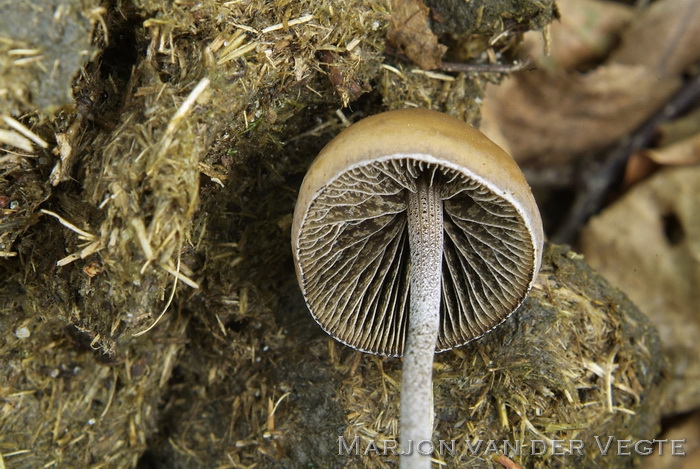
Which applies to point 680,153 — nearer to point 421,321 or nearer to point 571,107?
point 571,107

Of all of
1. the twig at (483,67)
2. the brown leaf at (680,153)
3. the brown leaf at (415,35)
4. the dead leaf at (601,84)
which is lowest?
the brown leaf at (680,153)

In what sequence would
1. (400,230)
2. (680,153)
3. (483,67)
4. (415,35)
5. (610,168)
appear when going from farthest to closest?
(610,168) → (680,153) → (483,67) → (415,35) → (400,230)

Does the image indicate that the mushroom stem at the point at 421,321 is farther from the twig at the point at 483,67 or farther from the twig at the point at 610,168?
the twig at the point at 610,168

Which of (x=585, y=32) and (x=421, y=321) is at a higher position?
(x=585, y=32)

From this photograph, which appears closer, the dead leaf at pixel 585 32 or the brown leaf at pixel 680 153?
the brown leaf at pixel 680 153

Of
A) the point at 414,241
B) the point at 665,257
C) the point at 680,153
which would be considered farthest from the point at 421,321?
the point at 680,153

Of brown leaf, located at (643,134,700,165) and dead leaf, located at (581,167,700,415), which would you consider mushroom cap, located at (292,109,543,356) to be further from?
brown leaf, located at (643,134,700,165)

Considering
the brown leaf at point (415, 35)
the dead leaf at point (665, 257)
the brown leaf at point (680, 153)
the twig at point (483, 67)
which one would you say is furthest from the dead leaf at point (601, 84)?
the brown leaf at point (415, 35)

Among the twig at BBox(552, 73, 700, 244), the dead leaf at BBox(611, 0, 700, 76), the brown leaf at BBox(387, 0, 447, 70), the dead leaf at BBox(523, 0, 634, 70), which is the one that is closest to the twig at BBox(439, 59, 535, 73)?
the brown leaf at BBox(387, 0, 447, 70)
